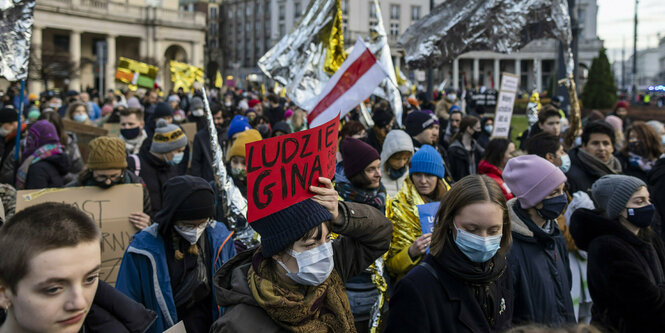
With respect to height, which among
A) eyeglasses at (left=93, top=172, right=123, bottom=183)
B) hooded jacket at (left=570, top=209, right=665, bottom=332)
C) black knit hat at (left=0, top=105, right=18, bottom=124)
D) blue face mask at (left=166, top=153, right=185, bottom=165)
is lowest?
hooded jacket at (left=570, top=209, right=665, bottom=332)

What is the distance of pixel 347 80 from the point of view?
21.5 ft

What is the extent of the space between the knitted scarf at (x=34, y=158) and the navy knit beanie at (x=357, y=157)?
2845 millimetres

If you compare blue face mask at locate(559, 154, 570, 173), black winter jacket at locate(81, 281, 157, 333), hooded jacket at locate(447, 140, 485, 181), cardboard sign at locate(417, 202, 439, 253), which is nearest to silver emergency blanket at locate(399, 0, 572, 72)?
hooded jacket at locate(447, 140, 485, 181)

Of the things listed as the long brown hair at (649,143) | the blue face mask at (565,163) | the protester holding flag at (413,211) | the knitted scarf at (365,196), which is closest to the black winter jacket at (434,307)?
the protester holding flag at (413,211)

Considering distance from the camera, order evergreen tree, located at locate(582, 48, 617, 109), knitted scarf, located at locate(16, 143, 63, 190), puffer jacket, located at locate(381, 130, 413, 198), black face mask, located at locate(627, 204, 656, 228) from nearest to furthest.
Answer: black face mask, located at locate(627, 204, 656, 228), puffer jacket, located at locate(381, 130, 413, 198), knitted scarf, located at locate(16, 143, 63, 190), evergreen tree, located at locate(582, 48, 617, 109)

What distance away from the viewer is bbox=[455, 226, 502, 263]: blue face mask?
273 cm

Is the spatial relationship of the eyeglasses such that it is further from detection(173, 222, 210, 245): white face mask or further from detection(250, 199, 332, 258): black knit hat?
detection(250, 199, 332, 258): black knit hat

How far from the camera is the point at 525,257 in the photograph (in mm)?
3318

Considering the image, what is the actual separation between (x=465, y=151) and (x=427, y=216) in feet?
14.5

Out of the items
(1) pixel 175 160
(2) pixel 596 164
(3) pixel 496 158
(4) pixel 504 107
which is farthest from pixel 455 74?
(1) pixel 175 160

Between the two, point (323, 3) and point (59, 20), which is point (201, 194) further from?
point (59, 20)

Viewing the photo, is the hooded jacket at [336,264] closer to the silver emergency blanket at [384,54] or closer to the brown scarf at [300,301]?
the brown scarf at [300,301]

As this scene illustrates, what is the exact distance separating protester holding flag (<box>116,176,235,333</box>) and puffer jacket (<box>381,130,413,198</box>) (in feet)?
A: 5.90

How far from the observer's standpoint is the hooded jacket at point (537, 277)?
320 cm
